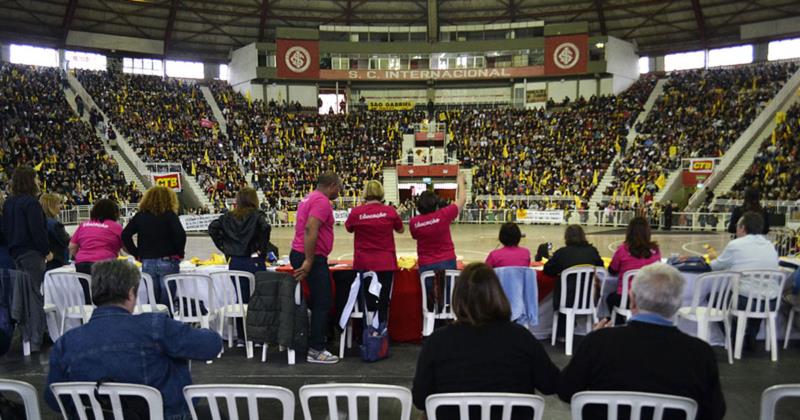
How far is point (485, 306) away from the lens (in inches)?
97.7

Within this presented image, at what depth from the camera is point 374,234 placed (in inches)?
204

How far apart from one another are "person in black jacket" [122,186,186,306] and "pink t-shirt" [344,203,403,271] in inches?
67.9

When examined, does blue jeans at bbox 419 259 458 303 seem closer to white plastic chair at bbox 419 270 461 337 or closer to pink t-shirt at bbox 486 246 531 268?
white plastic chair at bbox 419 270 461 337

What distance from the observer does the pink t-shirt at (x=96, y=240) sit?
5.52m

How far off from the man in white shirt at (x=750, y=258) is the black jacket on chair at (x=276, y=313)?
397 centimetres

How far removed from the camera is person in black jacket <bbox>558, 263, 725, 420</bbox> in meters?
2.29

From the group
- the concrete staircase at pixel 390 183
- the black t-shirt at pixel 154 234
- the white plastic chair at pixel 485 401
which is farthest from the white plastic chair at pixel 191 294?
the concrete staircase at pixel 390 183

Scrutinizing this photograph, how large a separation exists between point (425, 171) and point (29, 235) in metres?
25.6

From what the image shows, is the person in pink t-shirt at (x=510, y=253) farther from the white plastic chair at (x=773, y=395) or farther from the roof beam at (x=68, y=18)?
the roof beam at (x=68, y=18)

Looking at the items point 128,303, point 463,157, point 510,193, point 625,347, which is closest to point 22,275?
point 128,303

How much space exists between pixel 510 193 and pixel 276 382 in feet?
78.8

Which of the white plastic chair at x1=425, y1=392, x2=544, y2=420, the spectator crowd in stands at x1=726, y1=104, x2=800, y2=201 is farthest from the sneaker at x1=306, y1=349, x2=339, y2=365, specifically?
the spectator crowd in stands at x1=726, y1=104, x2=800, y2=201

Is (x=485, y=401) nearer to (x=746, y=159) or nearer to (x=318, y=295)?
(x=318, y=295)

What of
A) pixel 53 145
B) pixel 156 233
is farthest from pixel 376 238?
pixel 53 145
